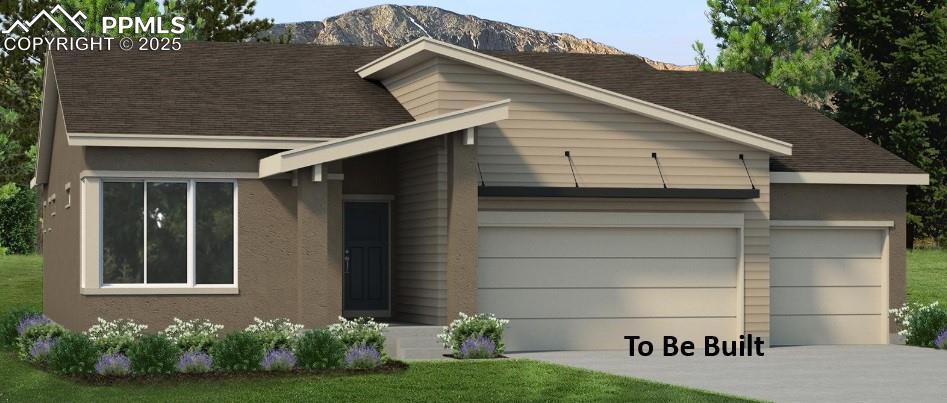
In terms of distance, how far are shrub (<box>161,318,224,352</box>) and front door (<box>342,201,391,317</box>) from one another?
3267 millimetres

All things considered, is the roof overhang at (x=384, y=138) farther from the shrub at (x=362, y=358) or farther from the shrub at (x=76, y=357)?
the shrub at (x=76, y=357)

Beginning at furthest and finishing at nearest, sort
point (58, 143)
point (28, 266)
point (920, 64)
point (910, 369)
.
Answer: point (920, 64) → point (28, 266) → point (58, 143) → point (910, 369)

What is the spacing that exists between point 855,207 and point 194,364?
12.9m

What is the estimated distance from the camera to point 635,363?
65.4 ft

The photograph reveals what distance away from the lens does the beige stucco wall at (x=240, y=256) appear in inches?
829

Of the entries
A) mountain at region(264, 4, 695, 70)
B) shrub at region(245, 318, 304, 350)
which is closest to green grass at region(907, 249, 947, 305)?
shrub at region(245, 318, 304, 350)

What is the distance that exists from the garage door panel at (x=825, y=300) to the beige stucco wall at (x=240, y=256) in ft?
28.3

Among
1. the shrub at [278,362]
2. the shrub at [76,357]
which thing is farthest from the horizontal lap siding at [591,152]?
the shrub at [76,357]

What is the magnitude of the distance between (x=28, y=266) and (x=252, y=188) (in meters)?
20.8

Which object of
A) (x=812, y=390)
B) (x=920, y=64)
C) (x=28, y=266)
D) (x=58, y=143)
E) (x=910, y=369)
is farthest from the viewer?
(x=920, y=64)

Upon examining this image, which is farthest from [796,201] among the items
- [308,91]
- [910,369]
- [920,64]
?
[920,64]

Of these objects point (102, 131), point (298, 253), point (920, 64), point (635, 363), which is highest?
point (920, 64)

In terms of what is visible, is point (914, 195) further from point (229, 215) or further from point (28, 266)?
point (229, 215)

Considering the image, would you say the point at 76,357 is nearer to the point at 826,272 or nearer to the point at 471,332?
the point at 471,332
